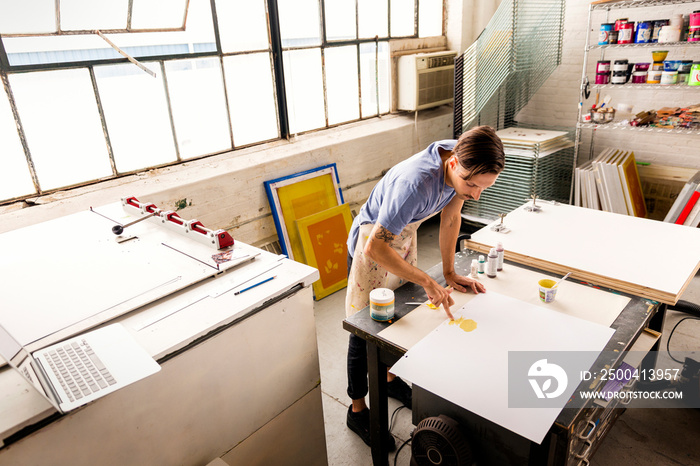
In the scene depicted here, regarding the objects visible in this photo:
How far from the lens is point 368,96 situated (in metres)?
4.23

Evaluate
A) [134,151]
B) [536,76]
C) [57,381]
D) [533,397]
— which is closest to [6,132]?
[134,151]

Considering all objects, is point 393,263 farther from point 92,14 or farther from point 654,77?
point 654,77

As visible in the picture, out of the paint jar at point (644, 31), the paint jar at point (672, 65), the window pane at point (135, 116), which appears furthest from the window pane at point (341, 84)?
the paint jar at point (672, 65)

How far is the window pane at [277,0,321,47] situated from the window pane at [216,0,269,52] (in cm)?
14

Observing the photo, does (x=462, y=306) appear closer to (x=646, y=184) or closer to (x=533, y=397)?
(x=533, y=397)

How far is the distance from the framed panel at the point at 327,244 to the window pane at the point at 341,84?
2.94 feet

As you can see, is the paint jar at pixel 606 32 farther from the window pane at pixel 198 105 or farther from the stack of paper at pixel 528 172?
the window pane at pixel 198 105

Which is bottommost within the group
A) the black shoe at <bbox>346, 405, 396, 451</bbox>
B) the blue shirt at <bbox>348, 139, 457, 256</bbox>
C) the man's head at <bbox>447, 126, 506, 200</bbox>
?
the black shoe at <bbox>346, 405, 396, 451</bbox>

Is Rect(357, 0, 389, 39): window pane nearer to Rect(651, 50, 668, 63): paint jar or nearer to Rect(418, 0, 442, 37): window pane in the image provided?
Rect(418, 0, 442, 37): window pane

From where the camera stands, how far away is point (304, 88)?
3.70m

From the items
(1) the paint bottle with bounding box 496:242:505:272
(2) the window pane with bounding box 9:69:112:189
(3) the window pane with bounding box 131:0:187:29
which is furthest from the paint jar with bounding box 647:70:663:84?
(2) the window pane with bounding box 9:69:112:189

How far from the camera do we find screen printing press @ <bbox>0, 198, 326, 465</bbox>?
1184 millimetres

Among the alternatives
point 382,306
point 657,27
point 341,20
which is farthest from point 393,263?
point 657,27

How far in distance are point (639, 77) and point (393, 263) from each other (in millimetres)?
2996
